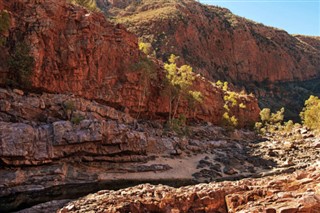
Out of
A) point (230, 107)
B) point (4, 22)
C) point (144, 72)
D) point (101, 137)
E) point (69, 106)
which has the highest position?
point (4, 22)

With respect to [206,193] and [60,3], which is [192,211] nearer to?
[206,193]

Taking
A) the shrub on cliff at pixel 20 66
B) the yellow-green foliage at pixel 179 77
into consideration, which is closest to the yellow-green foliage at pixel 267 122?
the yellow-green foliage at pixel 179 77

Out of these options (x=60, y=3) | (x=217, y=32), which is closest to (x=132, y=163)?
(x=60, y=3)

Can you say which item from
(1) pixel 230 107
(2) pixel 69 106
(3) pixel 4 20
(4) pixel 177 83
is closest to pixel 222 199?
(2) pixel 69 106

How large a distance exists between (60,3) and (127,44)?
38.9 feet

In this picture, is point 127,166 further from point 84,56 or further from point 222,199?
point 222,199

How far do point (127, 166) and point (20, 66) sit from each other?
57.2ft

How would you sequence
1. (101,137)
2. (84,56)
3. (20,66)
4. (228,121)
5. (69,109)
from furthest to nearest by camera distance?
(228,121), (84,56), (20,66), (69,109), (101,137)

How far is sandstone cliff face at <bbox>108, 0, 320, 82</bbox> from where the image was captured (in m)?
95.3

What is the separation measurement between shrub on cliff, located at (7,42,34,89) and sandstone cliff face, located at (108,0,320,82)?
53.2 m

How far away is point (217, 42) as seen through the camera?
4365 inches

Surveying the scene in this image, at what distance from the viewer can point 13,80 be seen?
121 feet

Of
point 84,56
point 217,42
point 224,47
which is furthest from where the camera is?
point 224,47

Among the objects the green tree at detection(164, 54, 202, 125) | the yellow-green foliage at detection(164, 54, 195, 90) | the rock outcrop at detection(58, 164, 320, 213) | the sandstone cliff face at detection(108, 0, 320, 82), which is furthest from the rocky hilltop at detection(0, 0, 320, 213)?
the sandstone cliff face at detection(108, 0, 320, 82)
